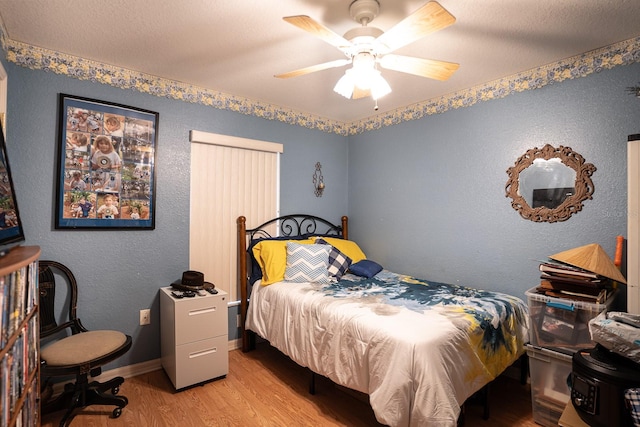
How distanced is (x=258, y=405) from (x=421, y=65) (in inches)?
97.4

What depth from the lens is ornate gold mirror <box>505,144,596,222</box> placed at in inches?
94.0

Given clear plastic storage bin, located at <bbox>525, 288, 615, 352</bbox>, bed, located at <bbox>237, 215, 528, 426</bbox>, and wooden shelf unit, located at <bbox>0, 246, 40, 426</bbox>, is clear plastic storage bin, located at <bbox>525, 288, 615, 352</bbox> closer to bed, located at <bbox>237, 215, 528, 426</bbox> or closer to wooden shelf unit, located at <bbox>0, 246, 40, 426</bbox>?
bed, located at <bbox>237, 215, 528, 426</bbox>

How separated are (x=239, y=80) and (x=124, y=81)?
0.92 metres

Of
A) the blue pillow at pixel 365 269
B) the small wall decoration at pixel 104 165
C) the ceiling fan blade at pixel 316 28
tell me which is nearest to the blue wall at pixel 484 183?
the blue pillow at pixel 365 269

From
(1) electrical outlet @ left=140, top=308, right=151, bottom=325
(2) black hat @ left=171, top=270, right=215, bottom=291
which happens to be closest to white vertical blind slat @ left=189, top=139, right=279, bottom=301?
(2) black hat @ left=171, top=270, right=215, bottom=291

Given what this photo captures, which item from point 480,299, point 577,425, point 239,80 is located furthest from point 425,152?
point 577,425

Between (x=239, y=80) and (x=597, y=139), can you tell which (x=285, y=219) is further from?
(x=597, y=139)

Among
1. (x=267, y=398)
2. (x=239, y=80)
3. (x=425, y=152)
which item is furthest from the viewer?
(x=425, y=152)

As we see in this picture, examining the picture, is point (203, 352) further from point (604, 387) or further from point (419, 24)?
point (419, 24)

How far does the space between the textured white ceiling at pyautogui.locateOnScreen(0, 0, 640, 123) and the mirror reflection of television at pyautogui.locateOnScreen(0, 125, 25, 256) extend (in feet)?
2.74

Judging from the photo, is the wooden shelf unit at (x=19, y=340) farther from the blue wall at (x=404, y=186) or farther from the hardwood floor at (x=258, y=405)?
the blue wall at (x=404, y=186)

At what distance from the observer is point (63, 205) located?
2420 mm

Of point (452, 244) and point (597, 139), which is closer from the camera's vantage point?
point (597, 139)

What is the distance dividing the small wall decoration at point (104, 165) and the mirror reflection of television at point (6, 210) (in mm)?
446
